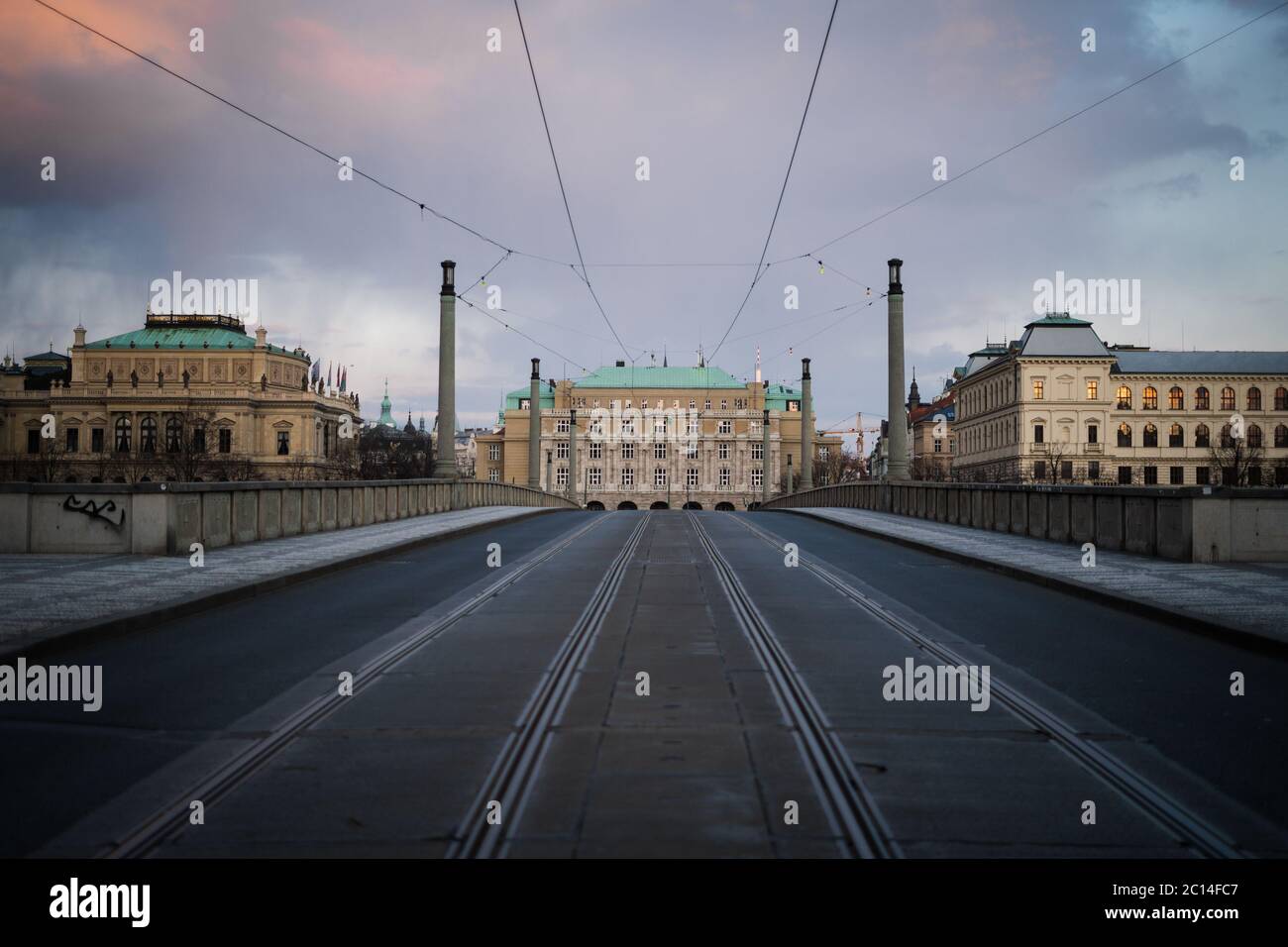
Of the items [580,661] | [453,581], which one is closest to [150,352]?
[453,581]

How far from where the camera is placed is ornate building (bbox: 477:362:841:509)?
141125mm

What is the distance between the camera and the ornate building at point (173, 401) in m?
107

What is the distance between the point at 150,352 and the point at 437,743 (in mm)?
118598

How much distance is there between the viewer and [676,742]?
6.17m

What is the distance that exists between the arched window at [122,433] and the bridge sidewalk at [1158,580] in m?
101

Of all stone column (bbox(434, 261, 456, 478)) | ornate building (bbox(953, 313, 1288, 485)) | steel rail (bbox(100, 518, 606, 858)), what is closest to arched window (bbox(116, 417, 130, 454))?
ornate building (bbox(953, 313, 1288, 485))

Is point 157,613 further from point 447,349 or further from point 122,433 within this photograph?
point 122,433

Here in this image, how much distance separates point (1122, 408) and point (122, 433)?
95.2 meters

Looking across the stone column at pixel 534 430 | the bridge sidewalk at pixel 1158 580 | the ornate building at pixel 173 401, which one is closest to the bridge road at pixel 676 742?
the bridge sidewalk at pixel 1158 580

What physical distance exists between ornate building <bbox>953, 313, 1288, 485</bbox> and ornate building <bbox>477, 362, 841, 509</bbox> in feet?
145

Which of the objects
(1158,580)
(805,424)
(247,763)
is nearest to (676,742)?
(247,763)

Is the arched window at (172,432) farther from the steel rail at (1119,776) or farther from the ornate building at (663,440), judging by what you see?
the steel rail at (1119,776)
